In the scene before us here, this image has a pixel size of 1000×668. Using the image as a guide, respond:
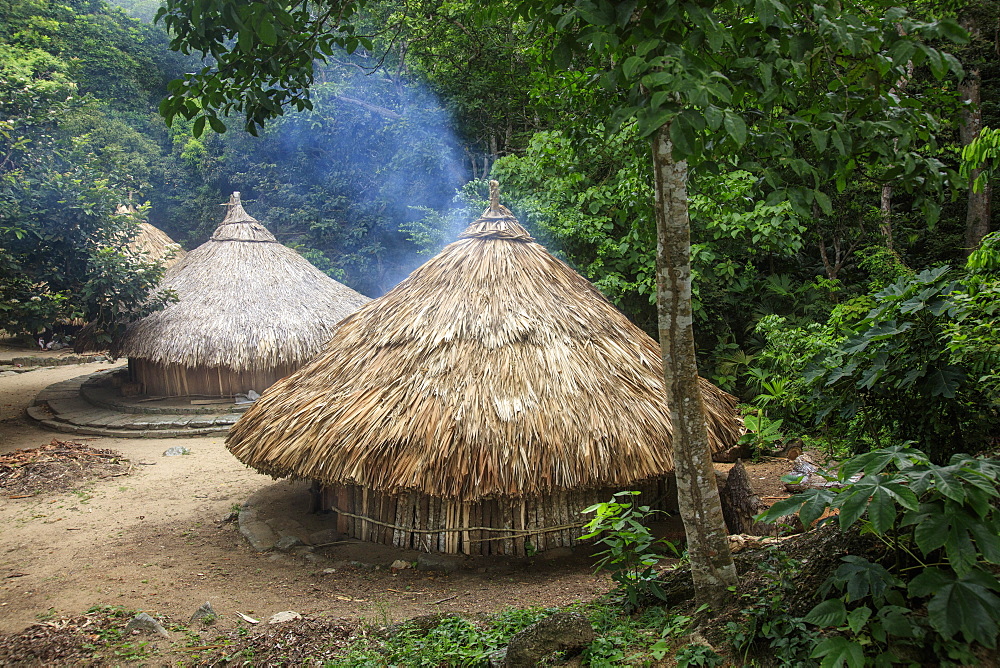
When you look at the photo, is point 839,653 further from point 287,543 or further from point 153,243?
point 153,243

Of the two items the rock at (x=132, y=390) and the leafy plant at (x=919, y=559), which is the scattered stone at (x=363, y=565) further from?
the rock at (x=132, y=390)

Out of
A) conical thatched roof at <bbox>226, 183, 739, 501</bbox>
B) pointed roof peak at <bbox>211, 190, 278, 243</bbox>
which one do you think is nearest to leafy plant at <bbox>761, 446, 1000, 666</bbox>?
conical thatched roof at <bbox>226, 183, 739, 501</bbox>

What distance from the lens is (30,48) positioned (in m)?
22.7

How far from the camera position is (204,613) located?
4.33 m

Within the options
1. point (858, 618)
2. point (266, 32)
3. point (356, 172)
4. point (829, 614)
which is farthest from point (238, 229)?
point (858, 618)

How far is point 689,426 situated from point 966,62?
891cm

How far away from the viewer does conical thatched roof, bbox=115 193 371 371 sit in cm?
1142

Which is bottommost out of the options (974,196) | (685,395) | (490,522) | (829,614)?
(490,522)

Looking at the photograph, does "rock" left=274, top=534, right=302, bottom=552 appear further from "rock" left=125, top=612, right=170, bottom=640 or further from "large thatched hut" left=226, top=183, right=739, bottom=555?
"rock" left=125, top=612, right=170, bottom=640

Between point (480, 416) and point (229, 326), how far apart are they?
8072 millimetres

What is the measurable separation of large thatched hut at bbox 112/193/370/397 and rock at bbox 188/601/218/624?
24.8 ft

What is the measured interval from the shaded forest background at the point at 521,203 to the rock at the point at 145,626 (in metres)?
3.96

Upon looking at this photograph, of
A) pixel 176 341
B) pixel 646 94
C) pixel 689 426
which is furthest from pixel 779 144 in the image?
pixel 176 341

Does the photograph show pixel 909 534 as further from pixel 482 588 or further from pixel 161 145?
pixel 161 145
